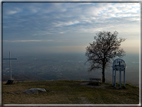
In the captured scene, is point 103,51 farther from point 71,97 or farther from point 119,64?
point 71,97

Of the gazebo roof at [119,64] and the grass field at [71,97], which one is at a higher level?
the gazebo roof at [119,64]

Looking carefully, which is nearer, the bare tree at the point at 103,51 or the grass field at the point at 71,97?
the grass field at the point at 71,97

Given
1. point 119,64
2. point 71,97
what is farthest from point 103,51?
point 71,97

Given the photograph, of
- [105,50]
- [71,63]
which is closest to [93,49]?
[105,50]

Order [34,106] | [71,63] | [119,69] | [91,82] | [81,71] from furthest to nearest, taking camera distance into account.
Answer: [71,63] < [81,71] < [91,82] < [119,69] < [34,106]

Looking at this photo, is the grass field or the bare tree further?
the bare tree

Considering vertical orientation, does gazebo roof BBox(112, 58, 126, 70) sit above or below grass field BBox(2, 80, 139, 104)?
above

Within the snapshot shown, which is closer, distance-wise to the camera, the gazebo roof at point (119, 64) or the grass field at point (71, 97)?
the grass field at point (71, 97)

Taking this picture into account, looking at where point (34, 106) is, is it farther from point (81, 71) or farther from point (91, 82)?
point (81, 71)
